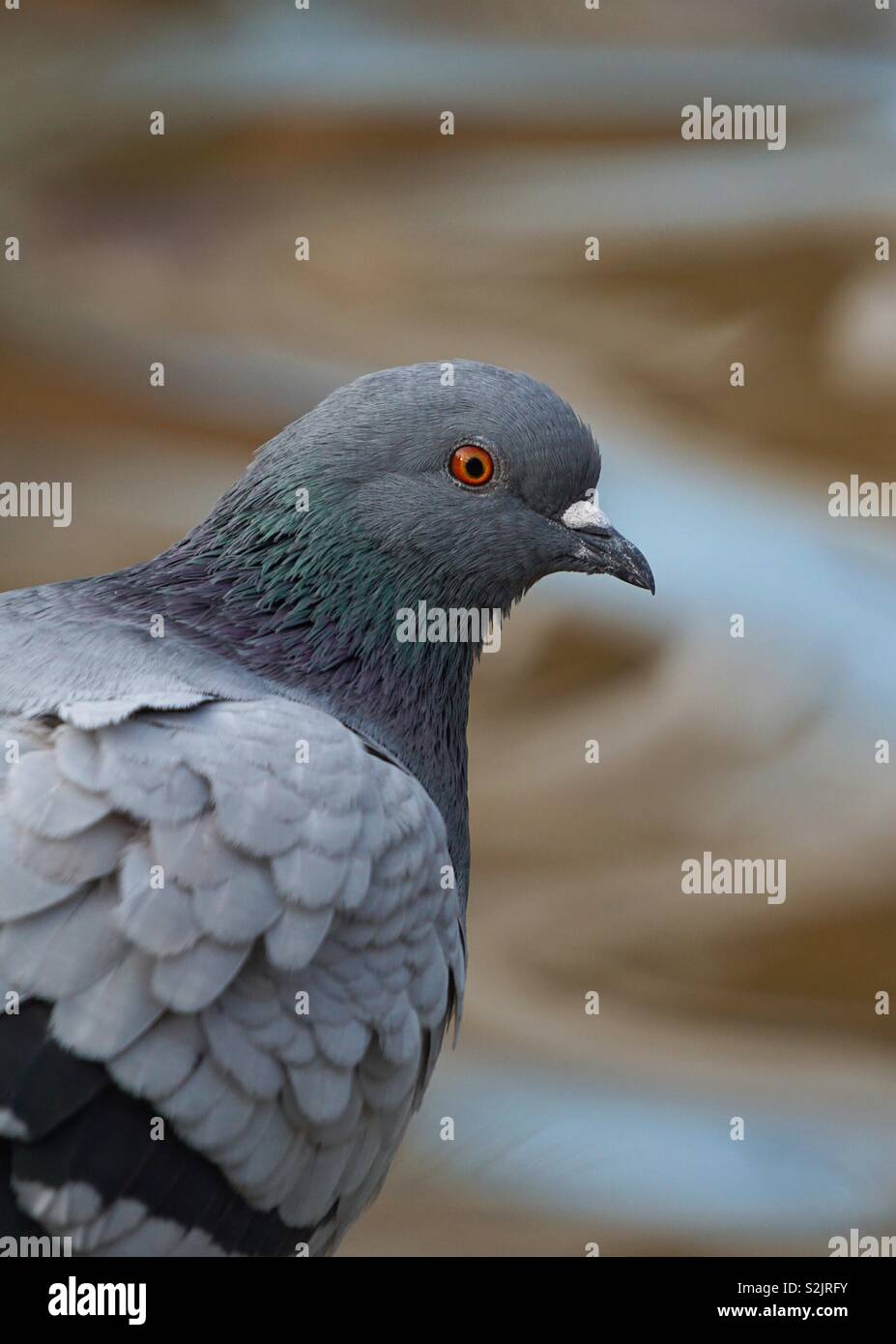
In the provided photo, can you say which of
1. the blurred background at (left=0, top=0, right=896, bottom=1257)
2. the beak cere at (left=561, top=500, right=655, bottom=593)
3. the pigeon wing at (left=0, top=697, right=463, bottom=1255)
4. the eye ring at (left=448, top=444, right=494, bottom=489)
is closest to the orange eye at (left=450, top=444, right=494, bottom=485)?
the eye ring at (left=448, top=444, right=494, bottom=489)

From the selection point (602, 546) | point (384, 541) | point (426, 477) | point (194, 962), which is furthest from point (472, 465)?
point (194, 962)

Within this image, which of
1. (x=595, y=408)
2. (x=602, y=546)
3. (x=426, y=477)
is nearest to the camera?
(x=426, y=477)

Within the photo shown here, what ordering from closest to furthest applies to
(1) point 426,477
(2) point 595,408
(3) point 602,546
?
(1) point 426,477 → (3) point 602,546 → (2) point 595,408

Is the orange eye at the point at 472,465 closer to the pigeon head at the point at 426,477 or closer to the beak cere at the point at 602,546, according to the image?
the pigeon head at the point at 426,477

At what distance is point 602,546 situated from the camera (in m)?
4.31

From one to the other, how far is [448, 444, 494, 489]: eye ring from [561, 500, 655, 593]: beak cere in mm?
267

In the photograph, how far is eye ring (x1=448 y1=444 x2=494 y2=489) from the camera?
13.5 feet

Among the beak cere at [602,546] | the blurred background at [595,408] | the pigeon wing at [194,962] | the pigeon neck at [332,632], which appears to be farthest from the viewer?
the blurred background at [595,408]

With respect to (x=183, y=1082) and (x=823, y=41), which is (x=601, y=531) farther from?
(x=823, y=41)

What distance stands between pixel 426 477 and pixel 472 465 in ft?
0.42

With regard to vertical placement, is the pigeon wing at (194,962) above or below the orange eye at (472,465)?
below

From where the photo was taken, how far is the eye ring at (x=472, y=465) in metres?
4.11

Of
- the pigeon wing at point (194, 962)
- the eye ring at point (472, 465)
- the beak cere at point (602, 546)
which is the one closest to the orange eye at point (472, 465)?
the eye ring at point (472, 465)

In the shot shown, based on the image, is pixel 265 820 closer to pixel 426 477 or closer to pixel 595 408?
pixel 426 477
